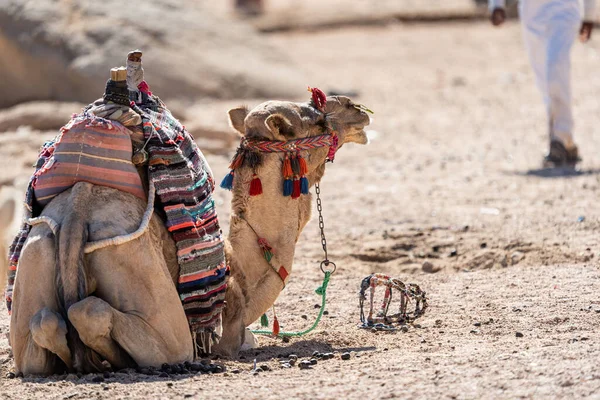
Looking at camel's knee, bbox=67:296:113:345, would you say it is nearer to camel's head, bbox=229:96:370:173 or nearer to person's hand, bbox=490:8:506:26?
camel's head, bbox=229:96:370:173

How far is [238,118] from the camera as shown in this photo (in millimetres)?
6156

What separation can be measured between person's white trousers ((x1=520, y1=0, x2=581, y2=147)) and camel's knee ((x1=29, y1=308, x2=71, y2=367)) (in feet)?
25.4

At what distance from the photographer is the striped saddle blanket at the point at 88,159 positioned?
5.27 m

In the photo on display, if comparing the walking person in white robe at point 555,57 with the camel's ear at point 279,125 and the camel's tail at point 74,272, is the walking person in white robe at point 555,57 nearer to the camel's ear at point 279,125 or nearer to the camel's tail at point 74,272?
the camel's ear at point 279,125

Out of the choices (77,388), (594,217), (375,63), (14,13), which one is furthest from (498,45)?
(77,388)

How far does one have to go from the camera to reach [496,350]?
5.38m

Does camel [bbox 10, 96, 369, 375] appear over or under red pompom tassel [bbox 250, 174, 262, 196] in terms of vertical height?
under

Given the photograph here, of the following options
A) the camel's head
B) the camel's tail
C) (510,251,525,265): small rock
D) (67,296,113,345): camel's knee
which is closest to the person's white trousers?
(510,251,525,265): small rock

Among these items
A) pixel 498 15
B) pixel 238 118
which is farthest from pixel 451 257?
pixel 498 15

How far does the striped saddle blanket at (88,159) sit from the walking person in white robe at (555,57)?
711 cm

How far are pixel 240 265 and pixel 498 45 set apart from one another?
18104 mm

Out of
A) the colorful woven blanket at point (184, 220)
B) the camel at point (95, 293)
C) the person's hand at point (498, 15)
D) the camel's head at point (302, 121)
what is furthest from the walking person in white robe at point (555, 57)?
the camel at point (95, 293)

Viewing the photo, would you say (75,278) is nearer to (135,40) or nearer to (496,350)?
(496,350)

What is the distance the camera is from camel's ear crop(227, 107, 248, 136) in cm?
614
